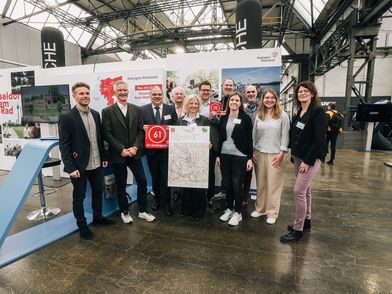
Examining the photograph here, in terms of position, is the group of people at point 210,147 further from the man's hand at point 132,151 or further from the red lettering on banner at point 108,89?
the red lettering on banner at point 108,89

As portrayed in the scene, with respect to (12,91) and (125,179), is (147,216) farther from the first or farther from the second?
(12,91)

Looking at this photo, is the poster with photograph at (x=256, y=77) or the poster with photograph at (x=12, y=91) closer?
the poster with photograph at (x=256, y=77)

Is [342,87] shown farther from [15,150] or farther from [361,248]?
[15,150]

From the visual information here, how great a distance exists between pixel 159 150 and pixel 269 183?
1.39 m

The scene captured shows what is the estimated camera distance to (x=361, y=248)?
2377 millimetres

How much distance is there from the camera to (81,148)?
94.0 inches

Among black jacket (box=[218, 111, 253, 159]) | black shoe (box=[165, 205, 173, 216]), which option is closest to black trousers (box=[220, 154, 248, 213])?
black jacket (box=[218, 111, 253, 159])

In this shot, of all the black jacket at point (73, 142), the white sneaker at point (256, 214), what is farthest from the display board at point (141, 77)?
the white sneaker at point (256, 214)

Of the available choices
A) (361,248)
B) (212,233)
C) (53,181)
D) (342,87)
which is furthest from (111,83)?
(342,87)

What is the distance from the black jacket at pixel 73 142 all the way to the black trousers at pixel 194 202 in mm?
1287

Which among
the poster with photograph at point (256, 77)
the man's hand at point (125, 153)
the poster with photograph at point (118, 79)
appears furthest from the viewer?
the poster with photograph at point (118, 79)

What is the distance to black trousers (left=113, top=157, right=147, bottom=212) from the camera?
2.77m

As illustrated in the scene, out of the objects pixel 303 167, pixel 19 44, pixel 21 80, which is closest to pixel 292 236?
pixel 303 167

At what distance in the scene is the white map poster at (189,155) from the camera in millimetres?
2760
